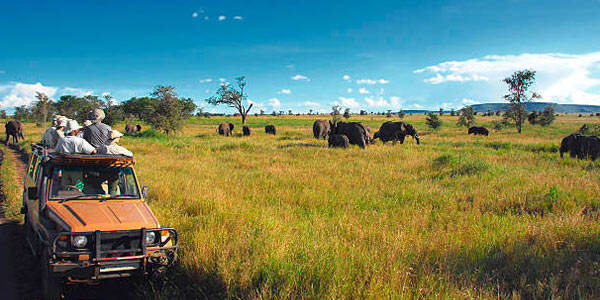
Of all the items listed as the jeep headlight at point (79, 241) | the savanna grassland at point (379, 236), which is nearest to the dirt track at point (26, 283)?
the savanna grassland at point (379, 236)

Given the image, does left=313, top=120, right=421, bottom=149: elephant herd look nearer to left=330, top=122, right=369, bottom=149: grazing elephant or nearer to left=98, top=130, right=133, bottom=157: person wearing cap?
left=330, top=122, right=369, bottom=149: grazing elephant

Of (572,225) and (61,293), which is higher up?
(572,225)

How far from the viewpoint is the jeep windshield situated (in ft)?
16.7

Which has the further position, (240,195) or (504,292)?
(240,195)

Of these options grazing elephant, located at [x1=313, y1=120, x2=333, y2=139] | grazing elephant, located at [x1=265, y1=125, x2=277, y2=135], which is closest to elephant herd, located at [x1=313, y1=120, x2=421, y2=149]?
grazing elephant, located at [x1=313, y1=120, x2=333, y2=139]

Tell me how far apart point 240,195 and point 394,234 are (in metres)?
4.41

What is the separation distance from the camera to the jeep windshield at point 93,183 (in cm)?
510

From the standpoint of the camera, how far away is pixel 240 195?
892cm

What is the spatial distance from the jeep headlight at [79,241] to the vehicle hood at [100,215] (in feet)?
0.33

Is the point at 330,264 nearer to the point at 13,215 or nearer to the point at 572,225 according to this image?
the point at 572,225

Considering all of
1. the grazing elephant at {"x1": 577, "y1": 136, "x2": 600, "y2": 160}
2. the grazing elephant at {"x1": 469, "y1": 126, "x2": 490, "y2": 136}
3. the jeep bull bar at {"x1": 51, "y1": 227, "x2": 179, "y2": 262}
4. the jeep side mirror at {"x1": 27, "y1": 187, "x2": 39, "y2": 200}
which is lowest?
the jeep bull bar at {"x1": 51, "y1": 227, "x2": 179, "y2": 262}

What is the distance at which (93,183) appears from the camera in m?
5.49

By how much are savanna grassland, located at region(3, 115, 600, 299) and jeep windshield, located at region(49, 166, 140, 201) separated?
116 centimetres

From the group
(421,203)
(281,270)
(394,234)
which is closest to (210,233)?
(281,270)
